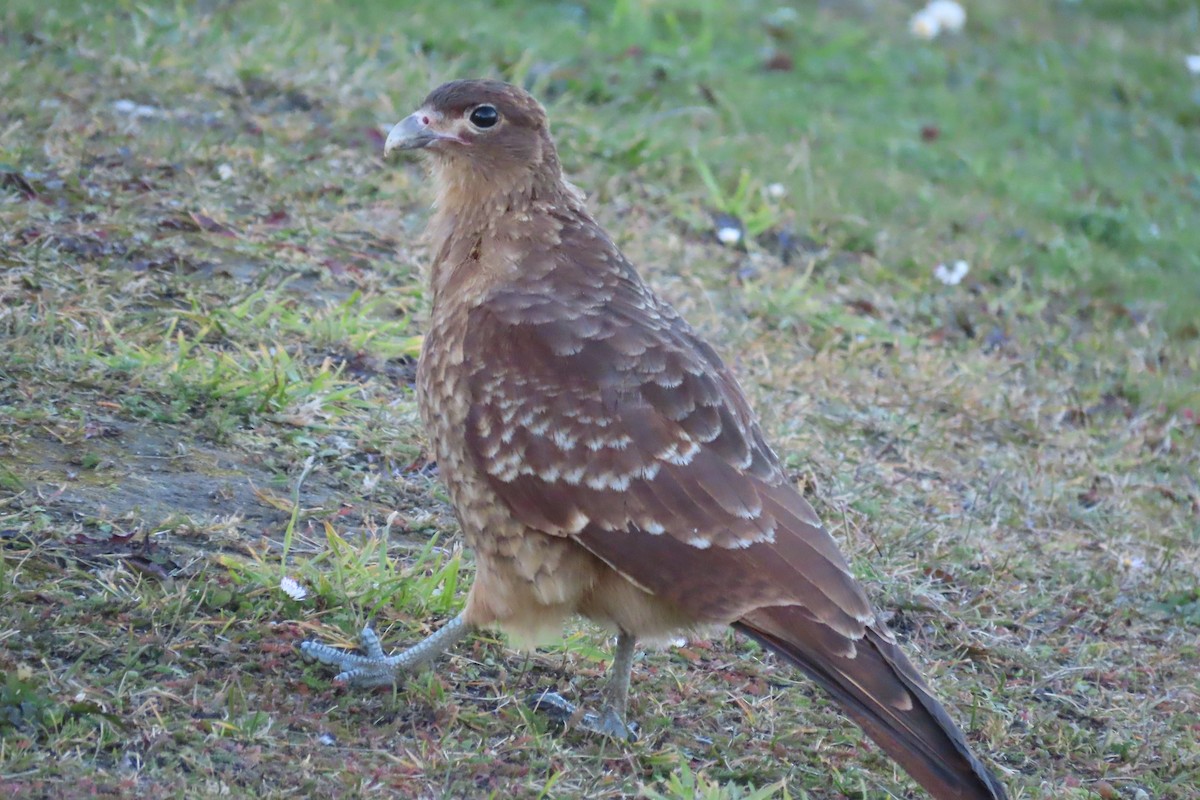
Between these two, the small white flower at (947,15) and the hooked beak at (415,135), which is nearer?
the hooked beak at (415,135)

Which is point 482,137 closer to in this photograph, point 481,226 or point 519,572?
point 481,226

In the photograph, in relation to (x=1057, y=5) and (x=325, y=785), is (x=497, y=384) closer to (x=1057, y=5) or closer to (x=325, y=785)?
(x=325, y=785)

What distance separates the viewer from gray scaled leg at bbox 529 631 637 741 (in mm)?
3977

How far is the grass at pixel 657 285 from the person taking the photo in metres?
3.84

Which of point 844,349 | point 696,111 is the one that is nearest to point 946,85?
point 696,111

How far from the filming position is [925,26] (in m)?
10.9

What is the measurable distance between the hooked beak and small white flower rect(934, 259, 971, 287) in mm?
3787

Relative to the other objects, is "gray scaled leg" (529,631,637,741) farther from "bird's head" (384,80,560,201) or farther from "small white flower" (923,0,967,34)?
"small white flower" (923,0,967,34)

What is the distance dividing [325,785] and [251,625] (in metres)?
0.70

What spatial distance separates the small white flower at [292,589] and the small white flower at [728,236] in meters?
3.84

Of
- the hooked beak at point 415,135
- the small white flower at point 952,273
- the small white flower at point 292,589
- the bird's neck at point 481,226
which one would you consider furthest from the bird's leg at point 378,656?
the small white flower at point 952,273

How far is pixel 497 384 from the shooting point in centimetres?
401

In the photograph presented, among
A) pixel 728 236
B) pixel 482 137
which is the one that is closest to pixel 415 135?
pixel 482 137

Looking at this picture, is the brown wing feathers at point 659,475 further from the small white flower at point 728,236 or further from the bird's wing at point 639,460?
the small white flower at point 728,236
